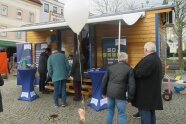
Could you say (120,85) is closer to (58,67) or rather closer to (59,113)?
(59,113)

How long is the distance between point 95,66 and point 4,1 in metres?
24.2

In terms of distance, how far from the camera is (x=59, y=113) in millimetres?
6992

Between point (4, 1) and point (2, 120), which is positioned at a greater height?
point (4, 1)

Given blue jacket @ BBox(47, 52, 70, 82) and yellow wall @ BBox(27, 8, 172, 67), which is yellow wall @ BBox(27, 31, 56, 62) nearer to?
yellow wall @ BBox(27, 8, 172, 67)

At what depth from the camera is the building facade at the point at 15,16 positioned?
2997 cm

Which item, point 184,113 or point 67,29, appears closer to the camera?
point 184,113

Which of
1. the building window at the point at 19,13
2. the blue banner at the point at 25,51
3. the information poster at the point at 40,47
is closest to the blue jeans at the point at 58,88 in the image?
the information poster at the point at 40,47

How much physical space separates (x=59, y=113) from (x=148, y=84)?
313 centimetres

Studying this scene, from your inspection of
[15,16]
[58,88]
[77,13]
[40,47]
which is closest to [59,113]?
[58,88]

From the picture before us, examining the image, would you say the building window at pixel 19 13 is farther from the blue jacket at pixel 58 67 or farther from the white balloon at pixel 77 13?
the white balloon at pixel 77 13

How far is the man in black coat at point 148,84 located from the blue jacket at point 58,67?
10.6 feet

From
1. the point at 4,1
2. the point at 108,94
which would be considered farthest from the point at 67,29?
the point at 4,1

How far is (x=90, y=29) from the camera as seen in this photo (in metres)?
9.44

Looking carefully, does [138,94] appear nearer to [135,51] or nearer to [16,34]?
[135,51]
